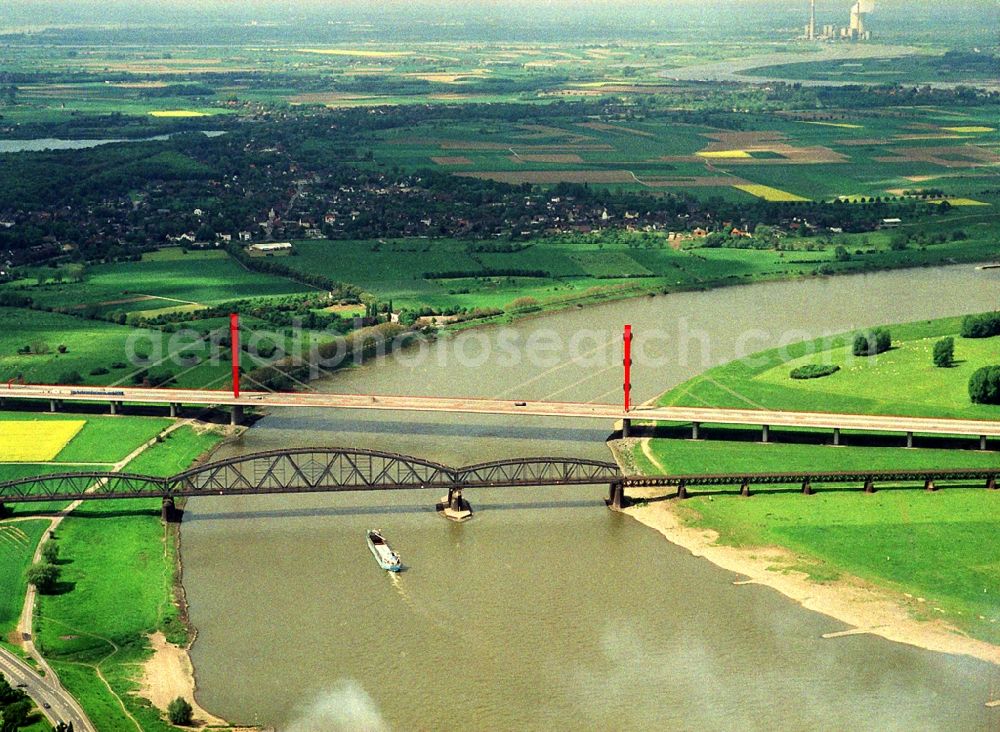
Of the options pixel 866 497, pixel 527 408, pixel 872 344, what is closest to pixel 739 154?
pixel 872 344

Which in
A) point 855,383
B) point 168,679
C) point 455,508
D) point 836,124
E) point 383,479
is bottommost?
point 168,679

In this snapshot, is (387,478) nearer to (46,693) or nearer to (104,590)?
(104,590)

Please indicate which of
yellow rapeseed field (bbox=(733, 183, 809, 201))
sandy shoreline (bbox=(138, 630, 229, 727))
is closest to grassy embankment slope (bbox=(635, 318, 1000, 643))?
sandy shoreline (bbox=(138, 630, 229, 727))

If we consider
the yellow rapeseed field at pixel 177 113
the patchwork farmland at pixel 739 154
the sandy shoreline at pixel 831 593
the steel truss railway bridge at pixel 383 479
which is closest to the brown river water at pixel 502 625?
the sandy shoreline at pixel 831 593

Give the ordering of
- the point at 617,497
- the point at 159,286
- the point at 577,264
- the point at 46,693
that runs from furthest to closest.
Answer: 1. the point at 577,264
2. the point at 159,286
3. the point at 617,497
4. the point at 46,693

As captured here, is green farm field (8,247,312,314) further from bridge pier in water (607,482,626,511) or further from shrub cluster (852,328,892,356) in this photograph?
bridge pier in water (607,482,626,511)

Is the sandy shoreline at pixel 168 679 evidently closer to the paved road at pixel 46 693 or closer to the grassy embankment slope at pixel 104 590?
the grassy embankment slope at pixel 104 590
